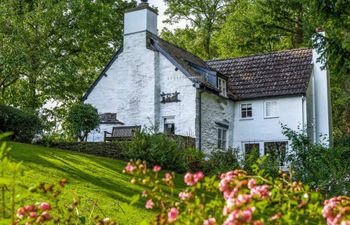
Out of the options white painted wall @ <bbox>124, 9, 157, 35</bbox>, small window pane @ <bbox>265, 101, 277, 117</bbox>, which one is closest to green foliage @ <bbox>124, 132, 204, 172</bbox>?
white painted wall @ <bbox>124, 9, 157, 35</bbox>

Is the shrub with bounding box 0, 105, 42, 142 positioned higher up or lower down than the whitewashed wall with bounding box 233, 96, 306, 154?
lower down

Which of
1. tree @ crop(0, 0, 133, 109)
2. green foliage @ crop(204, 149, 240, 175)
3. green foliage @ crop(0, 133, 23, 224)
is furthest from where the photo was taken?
tree @ crop(0, 0, 133, 109)

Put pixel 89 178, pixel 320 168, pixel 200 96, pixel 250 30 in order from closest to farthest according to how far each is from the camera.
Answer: pixel 89 178
pixel 320 168
pixel 200 96
pixel 250 30

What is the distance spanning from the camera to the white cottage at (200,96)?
24.1 meters

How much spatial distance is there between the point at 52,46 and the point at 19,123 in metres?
12.8

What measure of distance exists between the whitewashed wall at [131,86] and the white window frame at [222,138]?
12.5 ft

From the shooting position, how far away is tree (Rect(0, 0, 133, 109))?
26266mm

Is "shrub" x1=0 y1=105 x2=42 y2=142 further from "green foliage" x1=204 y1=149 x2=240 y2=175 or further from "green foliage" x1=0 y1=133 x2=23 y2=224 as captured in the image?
"green foliage" x1=0 y1=133 x2=23 y2=224

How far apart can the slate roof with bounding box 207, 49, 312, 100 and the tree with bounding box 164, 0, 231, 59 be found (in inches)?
431

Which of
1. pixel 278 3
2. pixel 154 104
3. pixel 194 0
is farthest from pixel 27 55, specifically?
pixel 194 0

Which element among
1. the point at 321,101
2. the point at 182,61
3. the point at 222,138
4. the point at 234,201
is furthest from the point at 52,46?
the point at 234,201

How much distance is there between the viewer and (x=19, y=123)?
696 inches

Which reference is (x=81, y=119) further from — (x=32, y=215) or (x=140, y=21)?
(x=32, y=215)

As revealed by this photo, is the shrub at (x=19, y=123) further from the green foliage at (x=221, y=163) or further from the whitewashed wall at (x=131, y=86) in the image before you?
the whitewashed wall at (x=131, y=86)
